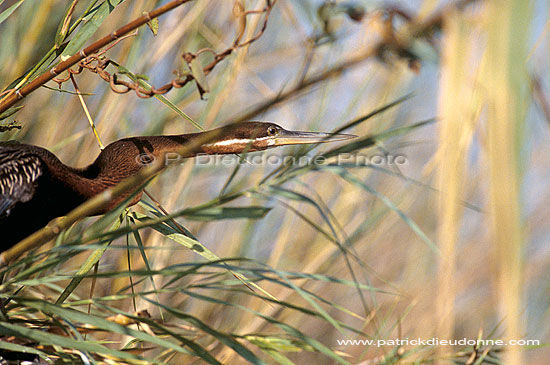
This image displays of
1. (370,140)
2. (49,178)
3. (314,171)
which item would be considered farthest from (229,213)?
(49,178)

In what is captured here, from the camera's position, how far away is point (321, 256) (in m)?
1.78

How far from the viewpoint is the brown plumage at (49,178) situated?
1.04 meters

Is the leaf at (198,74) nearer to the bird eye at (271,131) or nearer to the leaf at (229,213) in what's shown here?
the leaf at (229,213)

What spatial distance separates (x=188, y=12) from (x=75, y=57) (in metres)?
0.81

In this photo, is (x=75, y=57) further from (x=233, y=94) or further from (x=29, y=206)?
(x=233, y=94)

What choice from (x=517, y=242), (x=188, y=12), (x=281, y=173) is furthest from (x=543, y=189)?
(x=517, y=242)

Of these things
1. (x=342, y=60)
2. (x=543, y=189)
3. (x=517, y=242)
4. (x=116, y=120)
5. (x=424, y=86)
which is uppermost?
(x=543, y=189)

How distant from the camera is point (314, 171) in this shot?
0.99 meters

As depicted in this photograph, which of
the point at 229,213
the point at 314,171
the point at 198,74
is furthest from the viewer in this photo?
the point at 314,171

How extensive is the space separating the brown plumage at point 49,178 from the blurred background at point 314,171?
115 millimetres

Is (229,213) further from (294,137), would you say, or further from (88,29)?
(294,137)

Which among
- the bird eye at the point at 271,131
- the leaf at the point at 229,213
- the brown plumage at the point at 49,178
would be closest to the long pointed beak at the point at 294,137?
the bird eye at the point at 271,131

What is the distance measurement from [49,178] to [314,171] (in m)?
0.49

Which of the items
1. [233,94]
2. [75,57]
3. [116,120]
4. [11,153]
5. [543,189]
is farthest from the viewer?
[543,189]
